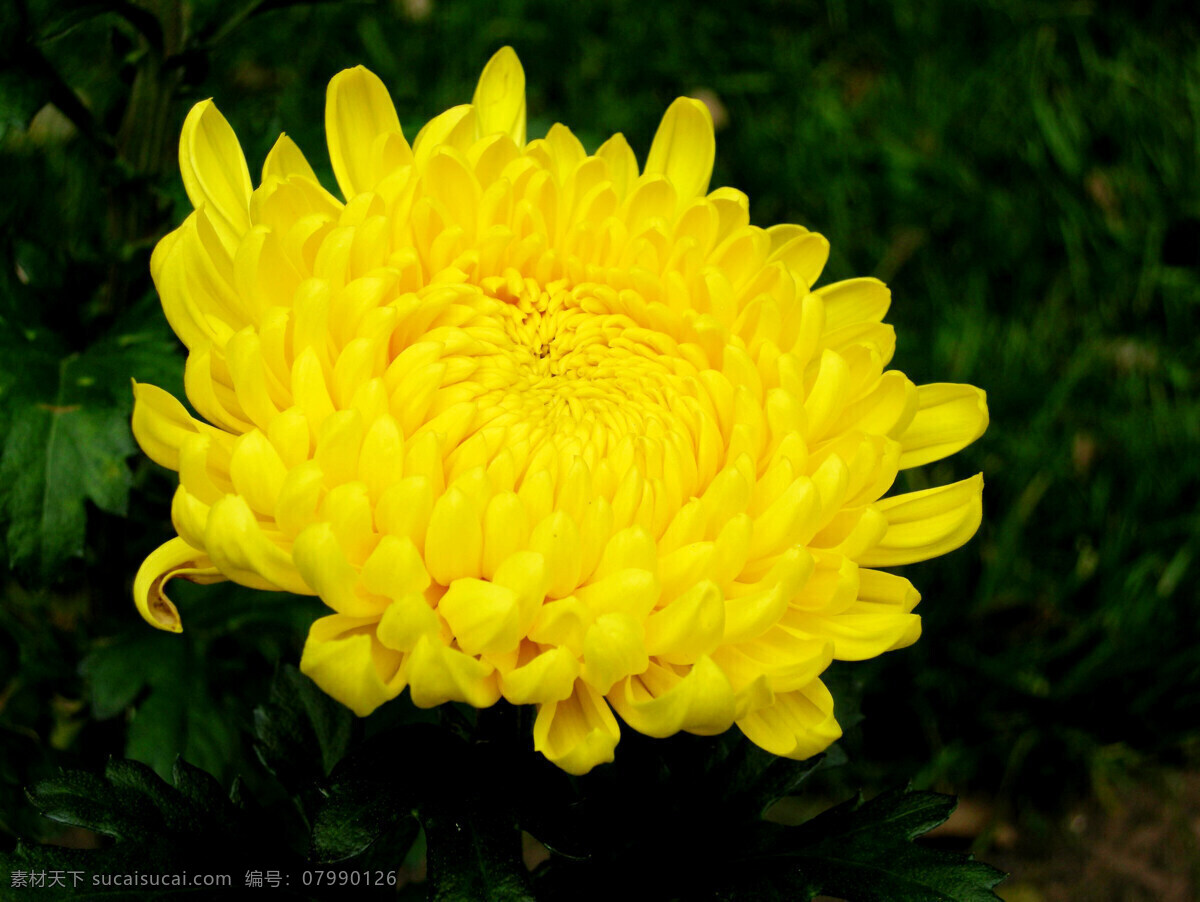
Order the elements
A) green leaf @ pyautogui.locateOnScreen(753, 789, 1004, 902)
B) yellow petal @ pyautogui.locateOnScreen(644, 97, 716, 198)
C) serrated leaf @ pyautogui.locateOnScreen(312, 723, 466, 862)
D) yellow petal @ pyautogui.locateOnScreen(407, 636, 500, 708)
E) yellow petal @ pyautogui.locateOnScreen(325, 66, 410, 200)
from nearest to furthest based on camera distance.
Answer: yellow petal @ pyautogui.locateOnScreen(407, 636, 500, 708)
serrated leaf @ pyautogui.locateOnScreen(312, 723, 466, 862)
green leaf @ pyautogui.locateOnScreen(753, 789, 1004, 902)
yellow petal @ pyautogui.locateOnScreen(325, 66, 410, 200)
yellow petal @ pyautogui.locateOnScreen(644, 97, 716, 198)

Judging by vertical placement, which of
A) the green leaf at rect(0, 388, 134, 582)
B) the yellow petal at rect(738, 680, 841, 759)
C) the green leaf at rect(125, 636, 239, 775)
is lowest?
the green leaf at rect(125, 636, 239, 775)

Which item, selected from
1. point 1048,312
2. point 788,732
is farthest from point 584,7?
point 788,732

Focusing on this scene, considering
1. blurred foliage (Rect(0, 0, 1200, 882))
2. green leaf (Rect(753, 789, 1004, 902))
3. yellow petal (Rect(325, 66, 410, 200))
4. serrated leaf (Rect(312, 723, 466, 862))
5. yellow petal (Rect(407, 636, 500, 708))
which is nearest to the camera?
yellow petal (Rect(407, 636, 500, 708))

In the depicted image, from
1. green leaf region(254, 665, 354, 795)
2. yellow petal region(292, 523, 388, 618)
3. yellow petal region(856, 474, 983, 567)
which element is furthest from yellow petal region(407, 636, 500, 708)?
yellow petal region(856, 474, 983, 567)

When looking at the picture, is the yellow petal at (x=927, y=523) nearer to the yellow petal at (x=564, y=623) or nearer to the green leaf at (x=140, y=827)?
the yellow petal at (x=564, y=623)

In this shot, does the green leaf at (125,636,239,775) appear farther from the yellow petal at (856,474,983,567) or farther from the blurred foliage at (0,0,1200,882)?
the yellow petal at (856,474,983,567)

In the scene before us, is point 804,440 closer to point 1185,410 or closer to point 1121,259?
point 1185,410

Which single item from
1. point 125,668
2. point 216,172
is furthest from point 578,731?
point 125,668
